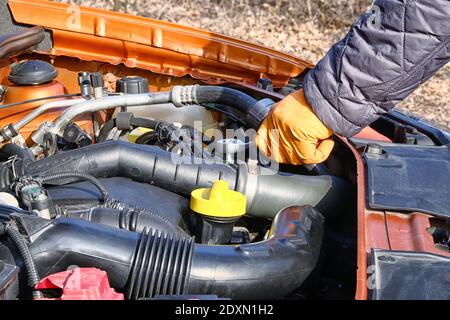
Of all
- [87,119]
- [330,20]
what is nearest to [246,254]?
[87,119]

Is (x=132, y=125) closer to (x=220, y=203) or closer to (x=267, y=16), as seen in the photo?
(x=220, y=203)

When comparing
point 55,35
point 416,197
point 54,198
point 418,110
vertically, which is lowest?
point 418,110

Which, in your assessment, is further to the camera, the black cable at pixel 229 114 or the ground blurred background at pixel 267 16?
the ground blurred background at pixel 267 16

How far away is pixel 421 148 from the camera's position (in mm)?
1650

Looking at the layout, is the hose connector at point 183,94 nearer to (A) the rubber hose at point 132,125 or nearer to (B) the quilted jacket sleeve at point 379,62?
(A) the rubber hose at point 132,125

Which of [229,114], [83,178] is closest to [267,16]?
[229,114]

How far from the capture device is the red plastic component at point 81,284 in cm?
97

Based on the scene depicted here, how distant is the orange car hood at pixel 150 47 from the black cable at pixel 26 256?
158 cm

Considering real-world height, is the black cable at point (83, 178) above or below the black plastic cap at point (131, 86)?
below

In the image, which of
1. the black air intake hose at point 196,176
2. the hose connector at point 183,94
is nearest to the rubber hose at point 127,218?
the black air intake hose at point 196,176

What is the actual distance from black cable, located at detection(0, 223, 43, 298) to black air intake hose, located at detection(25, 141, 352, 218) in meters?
0.53

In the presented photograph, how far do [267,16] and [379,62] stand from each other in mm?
6183

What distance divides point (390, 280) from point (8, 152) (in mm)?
1366
